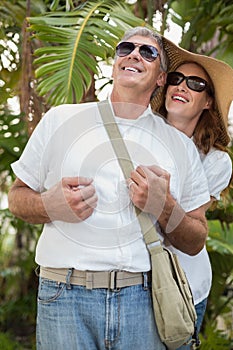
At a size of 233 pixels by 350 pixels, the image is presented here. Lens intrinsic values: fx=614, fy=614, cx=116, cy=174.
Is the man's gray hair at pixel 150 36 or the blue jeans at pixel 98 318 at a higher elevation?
the man's gray hair at pixel 150 36

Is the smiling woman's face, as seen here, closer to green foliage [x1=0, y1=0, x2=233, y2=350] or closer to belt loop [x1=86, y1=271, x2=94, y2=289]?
green foliage [x1=0, y1=0, x2=233, y2=350]

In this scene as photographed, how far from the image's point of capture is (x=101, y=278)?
5.38ft

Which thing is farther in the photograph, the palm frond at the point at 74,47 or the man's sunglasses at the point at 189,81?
the palm frond at the point at 74,47

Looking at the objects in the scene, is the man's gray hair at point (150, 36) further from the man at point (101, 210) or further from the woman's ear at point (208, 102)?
the woman's ear at point (208, 102)

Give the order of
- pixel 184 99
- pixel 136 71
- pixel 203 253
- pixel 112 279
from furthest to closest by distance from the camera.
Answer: pixel 203 253, pixel 184 99, pixel 136 71, pixel 112 279

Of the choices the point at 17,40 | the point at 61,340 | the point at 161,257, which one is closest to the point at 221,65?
the point at 161,257

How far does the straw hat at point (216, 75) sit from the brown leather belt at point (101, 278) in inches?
26.0

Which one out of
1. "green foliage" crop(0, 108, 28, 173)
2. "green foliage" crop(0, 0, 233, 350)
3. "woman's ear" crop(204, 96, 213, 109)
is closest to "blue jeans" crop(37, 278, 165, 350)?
"woman's ear" crop(204, 96, 213, 109)

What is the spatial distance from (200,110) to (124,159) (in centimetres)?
54

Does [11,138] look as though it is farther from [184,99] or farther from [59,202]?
[59,202]

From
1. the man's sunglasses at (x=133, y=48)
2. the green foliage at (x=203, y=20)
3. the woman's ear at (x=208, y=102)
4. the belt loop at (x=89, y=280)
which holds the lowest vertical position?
the belt loop at (x=89, y=280)

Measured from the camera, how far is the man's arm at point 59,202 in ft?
5.32

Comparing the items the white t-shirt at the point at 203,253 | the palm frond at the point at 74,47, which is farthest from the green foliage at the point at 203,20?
the white t-shirt at the point at 203,253

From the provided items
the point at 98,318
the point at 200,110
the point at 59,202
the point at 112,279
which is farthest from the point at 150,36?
the point at 98,318
